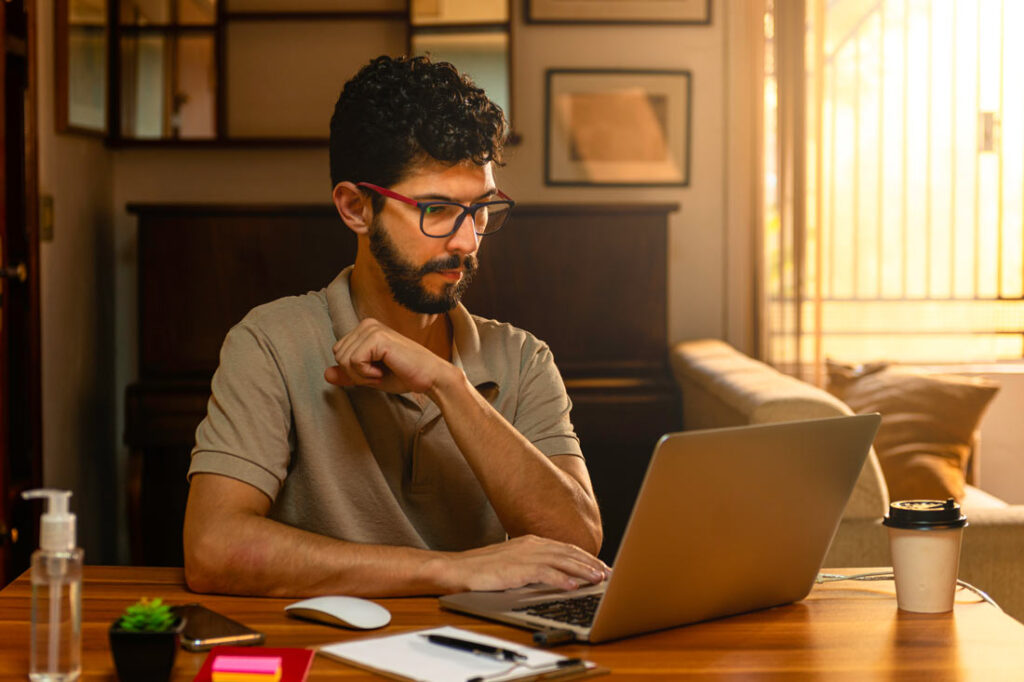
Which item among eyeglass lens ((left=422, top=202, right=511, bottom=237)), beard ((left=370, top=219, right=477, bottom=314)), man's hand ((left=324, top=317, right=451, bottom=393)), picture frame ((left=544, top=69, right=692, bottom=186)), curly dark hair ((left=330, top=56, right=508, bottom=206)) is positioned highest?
picture frame ((left=544, top=69, right=692, bottom=186))

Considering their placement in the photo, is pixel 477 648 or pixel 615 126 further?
pixel 615 126

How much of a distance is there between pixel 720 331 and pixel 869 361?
0.55 meters

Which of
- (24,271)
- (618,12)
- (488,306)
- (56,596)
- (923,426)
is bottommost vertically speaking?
(923,426)

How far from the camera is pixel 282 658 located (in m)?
1.05

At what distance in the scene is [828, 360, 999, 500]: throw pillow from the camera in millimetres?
3301

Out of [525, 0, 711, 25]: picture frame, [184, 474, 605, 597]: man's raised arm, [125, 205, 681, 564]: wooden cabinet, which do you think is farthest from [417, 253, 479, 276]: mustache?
[525, 0, 711, 25]: picture frame

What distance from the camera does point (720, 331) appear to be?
427 cm

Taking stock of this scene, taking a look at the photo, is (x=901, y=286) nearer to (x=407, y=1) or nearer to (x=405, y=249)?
(x=407, y=1)

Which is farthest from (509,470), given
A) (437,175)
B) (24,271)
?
(24,271)

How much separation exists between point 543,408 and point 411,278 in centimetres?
31

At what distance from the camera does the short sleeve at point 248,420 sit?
1523 millimetres

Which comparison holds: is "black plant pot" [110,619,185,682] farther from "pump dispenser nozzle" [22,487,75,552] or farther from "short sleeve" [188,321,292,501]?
"short sleeve" [188,321,292,501]

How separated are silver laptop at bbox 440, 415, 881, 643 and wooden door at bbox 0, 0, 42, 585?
2359 mm

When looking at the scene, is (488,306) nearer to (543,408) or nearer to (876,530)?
(876,530)
